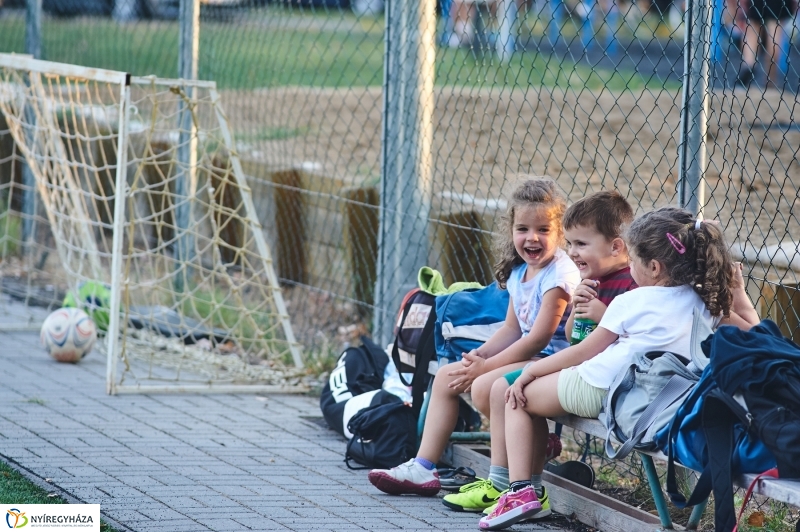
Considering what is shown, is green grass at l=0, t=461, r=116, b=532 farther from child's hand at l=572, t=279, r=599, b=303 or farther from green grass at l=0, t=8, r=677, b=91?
green grass at l=0, t=8, r=677, b=91

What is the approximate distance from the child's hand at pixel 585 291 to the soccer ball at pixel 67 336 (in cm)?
353

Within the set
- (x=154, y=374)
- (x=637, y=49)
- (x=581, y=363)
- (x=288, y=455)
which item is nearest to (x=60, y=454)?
(x=288, y=455)

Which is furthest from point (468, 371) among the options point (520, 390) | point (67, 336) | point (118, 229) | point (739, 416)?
point (67, 336)

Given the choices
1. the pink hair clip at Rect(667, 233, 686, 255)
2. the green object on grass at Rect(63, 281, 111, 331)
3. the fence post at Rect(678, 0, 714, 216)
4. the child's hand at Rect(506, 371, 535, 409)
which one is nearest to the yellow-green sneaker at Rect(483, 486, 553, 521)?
the child's hand at Rect(506, 371, 535, 409)

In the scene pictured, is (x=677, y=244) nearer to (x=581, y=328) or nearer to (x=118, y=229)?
(x=581, y=328)

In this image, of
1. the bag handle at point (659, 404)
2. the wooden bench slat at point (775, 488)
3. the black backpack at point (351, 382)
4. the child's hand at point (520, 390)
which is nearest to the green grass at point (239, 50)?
the black backpack at point (351, 382)

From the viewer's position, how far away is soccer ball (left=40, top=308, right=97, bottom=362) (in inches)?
252

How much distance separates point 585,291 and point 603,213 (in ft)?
0.96

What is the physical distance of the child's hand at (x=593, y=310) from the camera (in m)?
3.84

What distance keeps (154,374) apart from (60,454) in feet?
5.66

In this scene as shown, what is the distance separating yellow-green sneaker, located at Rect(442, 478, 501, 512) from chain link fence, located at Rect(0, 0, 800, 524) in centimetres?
86

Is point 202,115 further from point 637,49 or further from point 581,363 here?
point 637,49

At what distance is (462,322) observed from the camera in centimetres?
454

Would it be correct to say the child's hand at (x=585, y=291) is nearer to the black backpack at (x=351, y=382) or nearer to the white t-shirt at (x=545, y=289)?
A: the white t-shirt at (x=545, y=289)
